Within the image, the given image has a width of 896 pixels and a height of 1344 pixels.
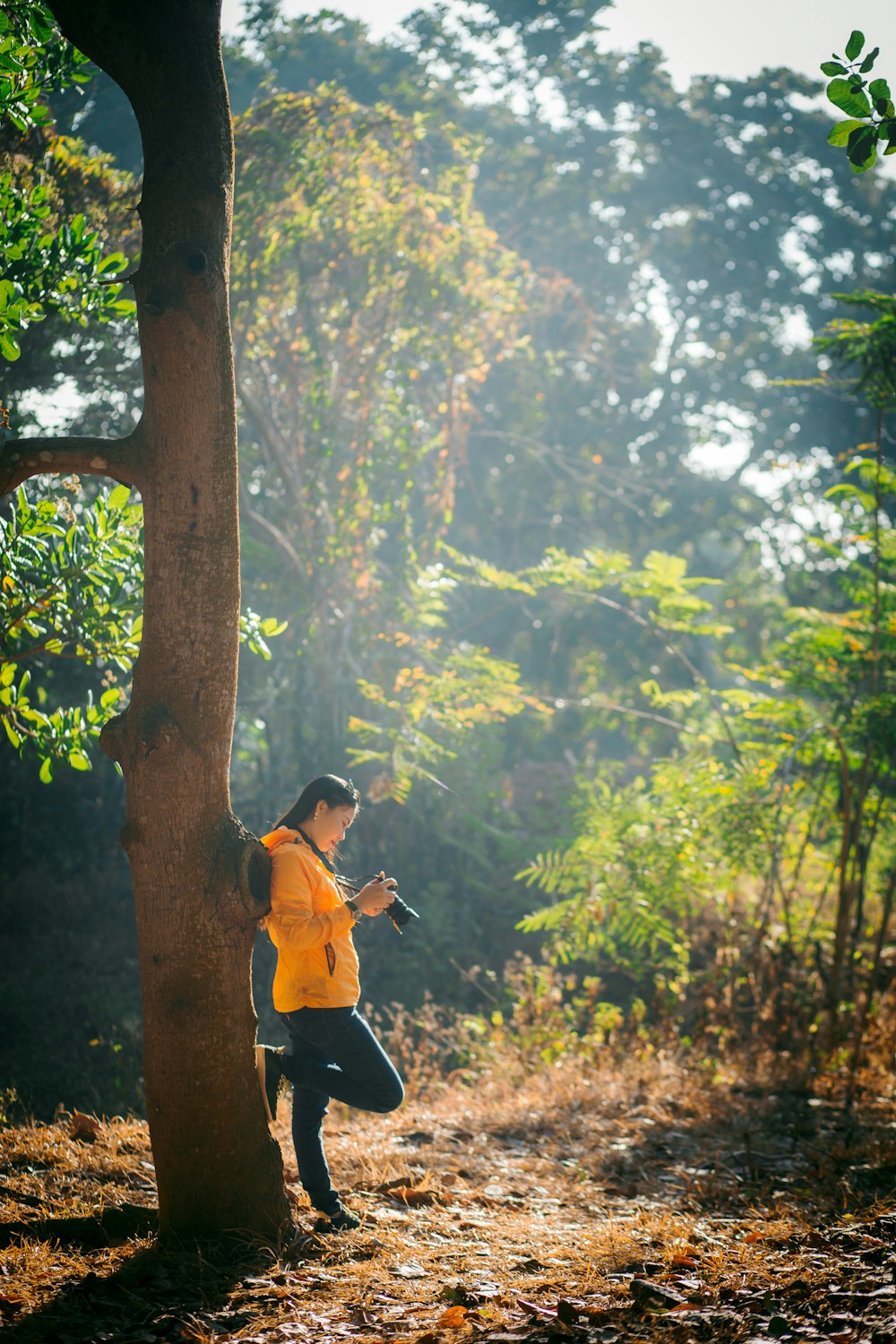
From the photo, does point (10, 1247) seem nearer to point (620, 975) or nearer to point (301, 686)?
point (620, 975)

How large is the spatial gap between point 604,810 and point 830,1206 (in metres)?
3.81

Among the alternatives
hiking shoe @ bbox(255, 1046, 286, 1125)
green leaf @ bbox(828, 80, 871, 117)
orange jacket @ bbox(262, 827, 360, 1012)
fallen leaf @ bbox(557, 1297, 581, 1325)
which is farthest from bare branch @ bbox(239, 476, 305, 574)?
fallen leaf @ bbox(557, 1297, 581, 1325)

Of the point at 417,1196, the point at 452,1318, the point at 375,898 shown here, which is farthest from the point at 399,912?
the point at 417,1196

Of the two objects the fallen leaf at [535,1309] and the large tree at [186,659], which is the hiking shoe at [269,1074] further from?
the fallen leaf at [535,1309]

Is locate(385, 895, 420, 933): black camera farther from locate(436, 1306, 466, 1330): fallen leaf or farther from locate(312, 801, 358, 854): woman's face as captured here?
locate(436, 1306, 466, 1330): fallen leaf

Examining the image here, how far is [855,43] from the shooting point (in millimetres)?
2986

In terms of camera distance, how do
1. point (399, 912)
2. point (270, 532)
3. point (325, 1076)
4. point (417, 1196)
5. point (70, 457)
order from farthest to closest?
point (270, 532) < point (417, 1196) < point (325, 1076) < point (399, 912) < point (70, 457)

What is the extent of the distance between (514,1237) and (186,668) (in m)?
2.71

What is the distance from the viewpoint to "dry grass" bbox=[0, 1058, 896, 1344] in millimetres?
3021

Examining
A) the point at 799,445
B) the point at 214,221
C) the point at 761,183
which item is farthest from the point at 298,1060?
the point at 761,183

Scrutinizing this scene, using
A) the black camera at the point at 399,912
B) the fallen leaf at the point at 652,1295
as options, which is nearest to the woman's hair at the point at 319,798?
the black camera at the point at 399,912

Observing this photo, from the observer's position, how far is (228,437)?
3.84m

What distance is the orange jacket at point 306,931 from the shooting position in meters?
3.83

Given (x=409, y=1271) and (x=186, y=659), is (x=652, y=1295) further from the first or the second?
(x=186, y=659)
